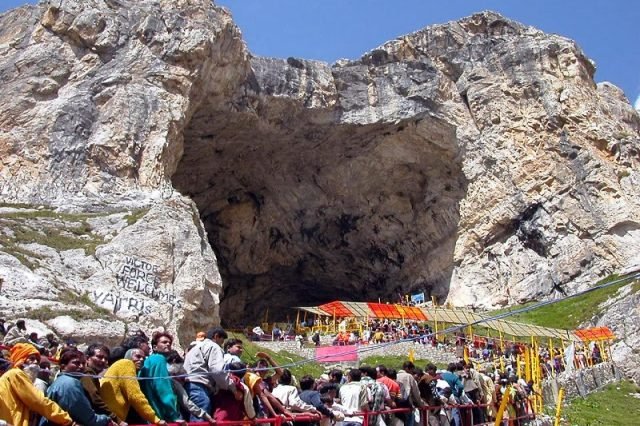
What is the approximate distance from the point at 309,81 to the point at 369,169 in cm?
678

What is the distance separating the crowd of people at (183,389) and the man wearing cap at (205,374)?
0.01m

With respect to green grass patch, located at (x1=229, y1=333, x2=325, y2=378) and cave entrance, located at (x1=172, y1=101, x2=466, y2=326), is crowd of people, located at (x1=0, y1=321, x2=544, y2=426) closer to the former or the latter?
green grass patch, located at (x1=229, y1=333, x2=325, y2=378)

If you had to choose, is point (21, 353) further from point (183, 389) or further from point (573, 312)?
point (573, 312)

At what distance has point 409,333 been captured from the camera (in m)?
28.2

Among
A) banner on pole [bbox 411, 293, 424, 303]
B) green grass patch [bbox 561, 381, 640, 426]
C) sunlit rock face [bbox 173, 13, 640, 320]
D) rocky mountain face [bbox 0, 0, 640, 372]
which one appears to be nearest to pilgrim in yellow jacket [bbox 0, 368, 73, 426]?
green grass patch [bbox 561, 381, 640, 426]

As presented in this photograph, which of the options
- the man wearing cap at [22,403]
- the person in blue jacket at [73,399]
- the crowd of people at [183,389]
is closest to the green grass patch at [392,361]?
the crowd of people at [183,389]

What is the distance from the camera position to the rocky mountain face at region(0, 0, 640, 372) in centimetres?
2425

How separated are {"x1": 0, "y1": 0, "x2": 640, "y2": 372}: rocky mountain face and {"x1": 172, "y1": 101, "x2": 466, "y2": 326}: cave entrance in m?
0.13

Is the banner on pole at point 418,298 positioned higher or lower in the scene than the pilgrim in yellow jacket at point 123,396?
higher

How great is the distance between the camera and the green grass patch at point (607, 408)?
602 inches

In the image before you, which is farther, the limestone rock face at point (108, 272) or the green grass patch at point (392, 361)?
the green grass patch at point (392, 361)

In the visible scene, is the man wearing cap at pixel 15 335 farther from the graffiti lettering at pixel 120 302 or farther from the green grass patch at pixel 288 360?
the green grass patch at pixel 288 360

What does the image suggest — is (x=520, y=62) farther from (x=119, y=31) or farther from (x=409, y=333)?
(x=119, y=31)

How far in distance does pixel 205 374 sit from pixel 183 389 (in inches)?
10.1
